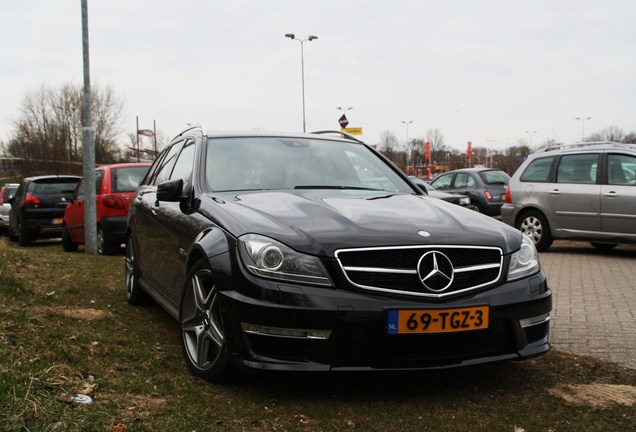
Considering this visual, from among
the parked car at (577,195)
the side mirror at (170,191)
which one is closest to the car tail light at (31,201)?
the parked car at (577,195)

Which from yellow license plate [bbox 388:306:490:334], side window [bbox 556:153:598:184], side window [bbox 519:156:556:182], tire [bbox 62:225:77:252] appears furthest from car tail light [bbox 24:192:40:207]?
yellow license plate [bbox 388:306:490:334]

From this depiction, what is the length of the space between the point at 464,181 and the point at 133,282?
48.0ft

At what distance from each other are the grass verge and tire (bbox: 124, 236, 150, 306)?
4.09ft

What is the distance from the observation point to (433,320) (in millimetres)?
3389

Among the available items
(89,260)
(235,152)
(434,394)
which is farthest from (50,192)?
(434,394)

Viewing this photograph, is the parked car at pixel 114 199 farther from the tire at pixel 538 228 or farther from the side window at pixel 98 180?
the tire at pixel 538 228

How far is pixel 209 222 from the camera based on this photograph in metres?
4.09

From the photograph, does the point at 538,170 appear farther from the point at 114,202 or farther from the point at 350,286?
the point at 350,286

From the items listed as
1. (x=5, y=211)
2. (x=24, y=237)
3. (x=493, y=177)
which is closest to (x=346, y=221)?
(x=24, y=237)

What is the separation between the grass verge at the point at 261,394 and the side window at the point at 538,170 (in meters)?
7.53

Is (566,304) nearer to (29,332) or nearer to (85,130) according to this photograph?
(29,332)

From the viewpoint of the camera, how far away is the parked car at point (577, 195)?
10305 mm

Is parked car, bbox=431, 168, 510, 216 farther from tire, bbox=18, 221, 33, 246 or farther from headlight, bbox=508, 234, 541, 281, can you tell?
headlight, bbox=508, 234, 541, 281

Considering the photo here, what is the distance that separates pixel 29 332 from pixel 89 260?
5876 millimetres
